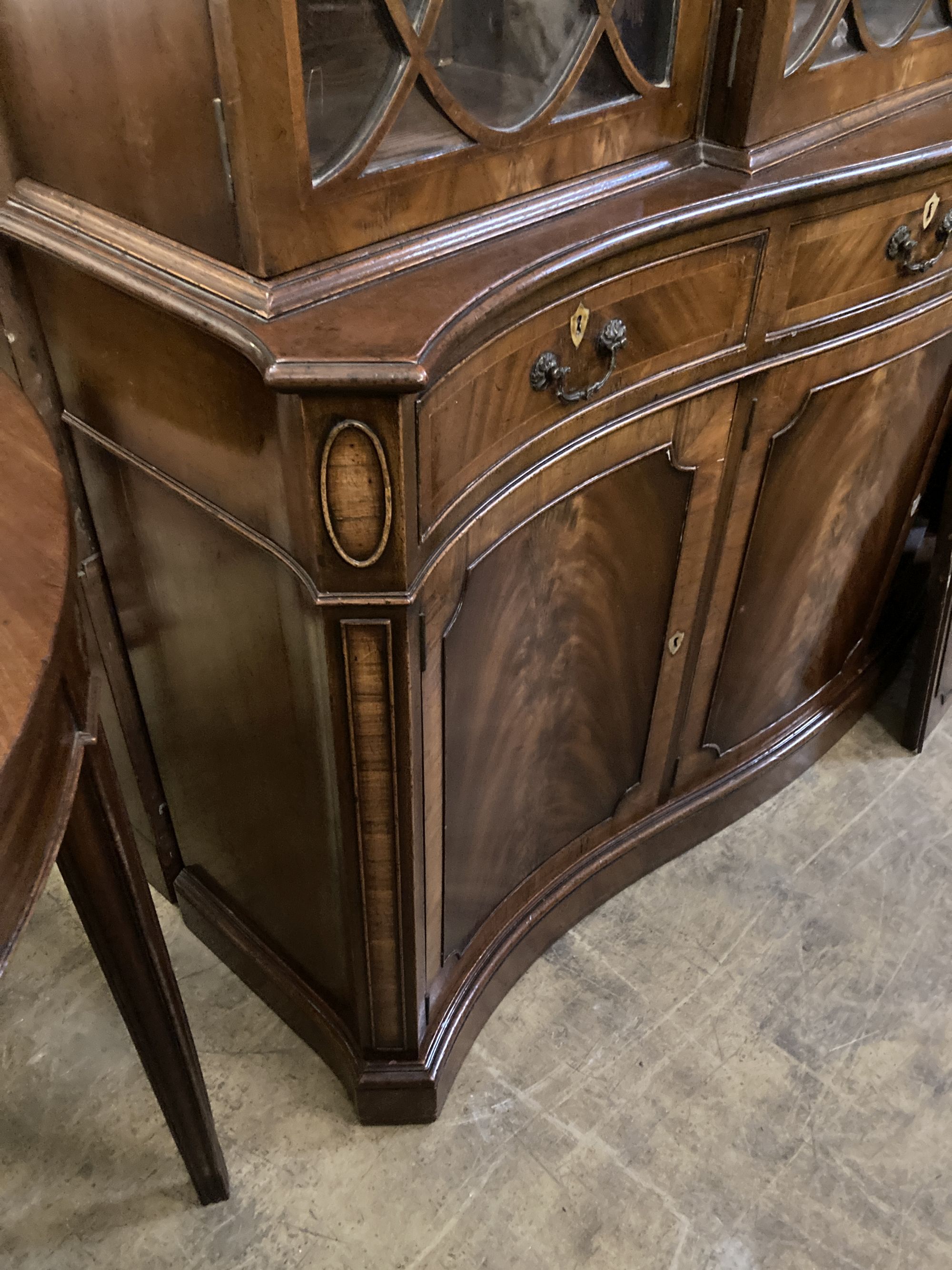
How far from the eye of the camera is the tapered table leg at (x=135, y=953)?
689 mm

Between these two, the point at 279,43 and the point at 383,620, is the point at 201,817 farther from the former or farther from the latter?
the point at 279,43

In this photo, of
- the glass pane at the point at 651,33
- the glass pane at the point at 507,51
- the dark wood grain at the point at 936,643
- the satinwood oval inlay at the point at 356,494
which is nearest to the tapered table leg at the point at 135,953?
the satinwood oval inlay at the point at 356,494

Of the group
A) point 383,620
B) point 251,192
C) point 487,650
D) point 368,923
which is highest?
point 251,192

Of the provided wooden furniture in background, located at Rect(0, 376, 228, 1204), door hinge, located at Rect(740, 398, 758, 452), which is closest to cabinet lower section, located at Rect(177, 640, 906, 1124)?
wooden furniture in background, located at Rect(0, 376, 228, 1204)

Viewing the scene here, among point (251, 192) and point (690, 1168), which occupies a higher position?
point (251, 192)

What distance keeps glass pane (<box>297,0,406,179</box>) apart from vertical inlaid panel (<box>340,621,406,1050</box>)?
0.99 feet

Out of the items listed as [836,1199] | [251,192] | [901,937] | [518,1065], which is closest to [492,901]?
[518,1065]

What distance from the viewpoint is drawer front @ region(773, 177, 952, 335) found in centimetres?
89

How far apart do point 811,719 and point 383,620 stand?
0.93 m

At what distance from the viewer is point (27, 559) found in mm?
530

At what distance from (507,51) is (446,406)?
0.83ft

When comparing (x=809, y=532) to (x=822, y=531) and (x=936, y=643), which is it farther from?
(x=936, y=643)

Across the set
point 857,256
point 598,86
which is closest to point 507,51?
point 598,86

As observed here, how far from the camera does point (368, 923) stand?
0.92 meters
